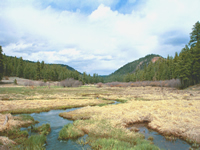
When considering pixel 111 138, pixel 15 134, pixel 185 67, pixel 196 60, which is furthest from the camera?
pixel 185 67

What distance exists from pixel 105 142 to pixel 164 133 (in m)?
A: 5.57

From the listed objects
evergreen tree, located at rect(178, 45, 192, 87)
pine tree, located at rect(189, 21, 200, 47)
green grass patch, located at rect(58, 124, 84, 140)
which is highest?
pine tree, located at rect(189, 21, 200, 47)

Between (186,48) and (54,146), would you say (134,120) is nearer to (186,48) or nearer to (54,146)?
(54,146)

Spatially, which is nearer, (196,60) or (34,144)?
(34,144)

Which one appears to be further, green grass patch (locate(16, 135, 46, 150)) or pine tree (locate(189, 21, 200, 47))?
pine tree (locate(189, 21, 200, 47))

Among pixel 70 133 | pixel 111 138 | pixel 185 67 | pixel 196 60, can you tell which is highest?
pixel 196 60

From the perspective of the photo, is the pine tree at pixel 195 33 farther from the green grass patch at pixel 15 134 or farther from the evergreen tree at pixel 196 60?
the green grass patch at pixel 15 134

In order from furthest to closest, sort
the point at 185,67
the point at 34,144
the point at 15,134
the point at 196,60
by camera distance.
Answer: the point at 185,67, the point at 196,60, the point at 15,134, the point at 34,144

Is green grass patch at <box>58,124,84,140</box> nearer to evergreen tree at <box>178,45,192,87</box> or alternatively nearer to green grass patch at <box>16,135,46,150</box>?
green grass patch at <box>16,135,46,150</box>

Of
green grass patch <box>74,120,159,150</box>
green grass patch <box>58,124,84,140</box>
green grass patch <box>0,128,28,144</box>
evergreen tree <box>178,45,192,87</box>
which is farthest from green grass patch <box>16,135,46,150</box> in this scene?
evergreen tree <box>178,45,192,87</box>

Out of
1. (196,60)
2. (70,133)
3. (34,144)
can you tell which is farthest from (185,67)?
(34,144)

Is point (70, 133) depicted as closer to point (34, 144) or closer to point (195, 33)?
point (34, 144)

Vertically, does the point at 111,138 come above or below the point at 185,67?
below

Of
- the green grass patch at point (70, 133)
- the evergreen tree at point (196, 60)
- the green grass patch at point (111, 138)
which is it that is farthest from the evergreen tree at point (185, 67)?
the green grass patch at point (70, 133)
